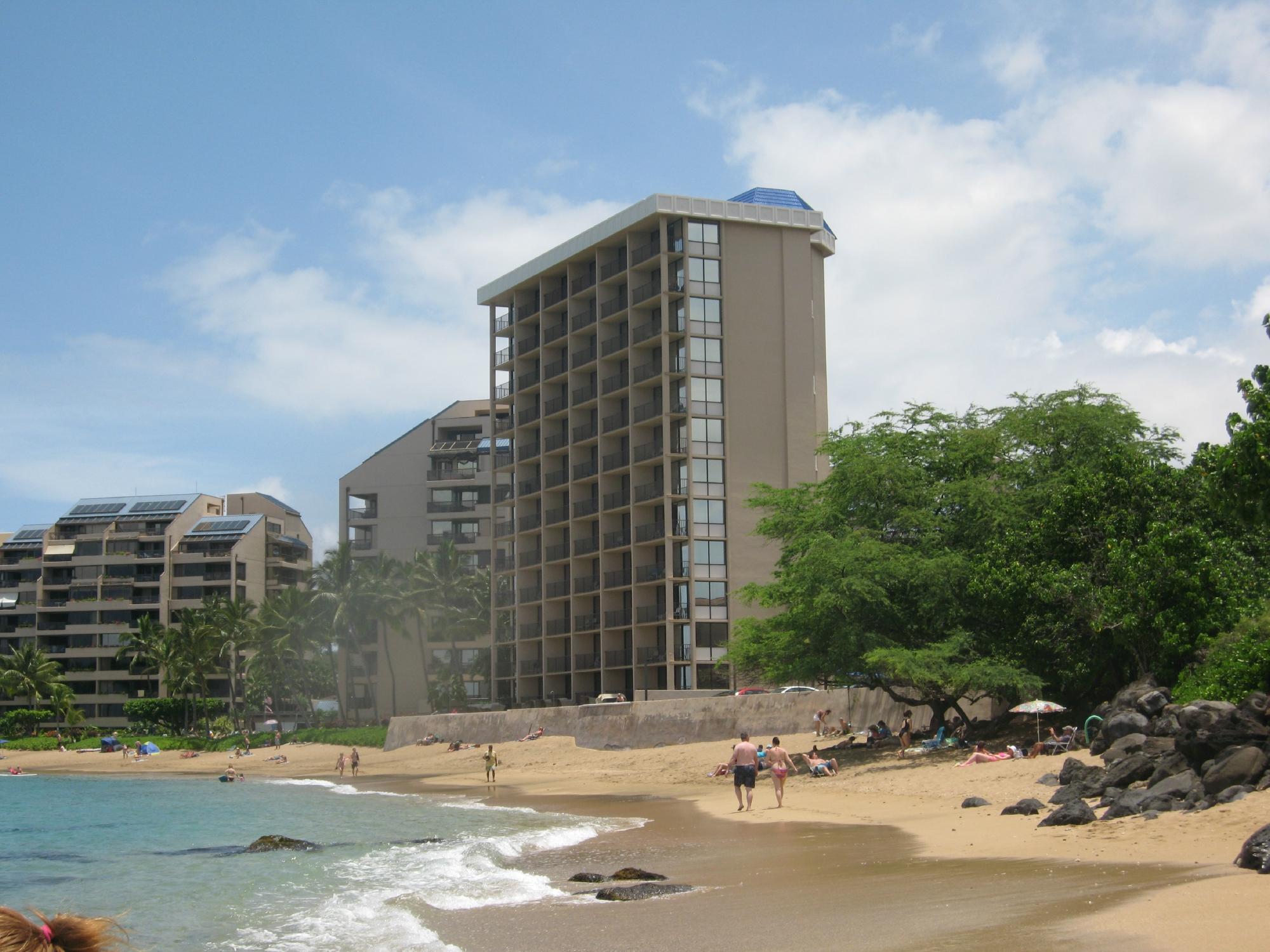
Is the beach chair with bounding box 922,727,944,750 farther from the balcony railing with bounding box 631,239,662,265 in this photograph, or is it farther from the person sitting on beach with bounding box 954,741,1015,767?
the balcony railing with bounding box 631,239,662,265

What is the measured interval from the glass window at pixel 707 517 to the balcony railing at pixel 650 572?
3.18 m

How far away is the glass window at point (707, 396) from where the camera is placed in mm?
72312

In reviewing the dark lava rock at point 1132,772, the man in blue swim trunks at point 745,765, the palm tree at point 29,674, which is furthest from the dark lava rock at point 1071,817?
the palm tree at point 29,674

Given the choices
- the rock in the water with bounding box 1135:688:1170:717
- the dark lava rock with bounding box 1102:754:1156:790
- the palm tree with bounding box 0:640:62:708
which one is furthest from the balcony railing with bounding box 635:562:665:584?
the palm tree with bounding box 0:640:62:708

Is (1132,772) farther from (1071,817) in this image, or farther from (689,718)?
(689,718)

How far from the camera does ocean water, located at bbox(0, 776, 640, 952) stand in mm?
15398

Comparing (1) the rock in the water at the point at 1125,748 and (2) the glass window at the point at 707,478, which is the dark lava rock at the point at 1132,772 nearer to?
(1) the rock in the water at the point at 1125,748

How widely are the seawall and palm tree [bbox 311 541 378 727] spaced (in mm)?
33974

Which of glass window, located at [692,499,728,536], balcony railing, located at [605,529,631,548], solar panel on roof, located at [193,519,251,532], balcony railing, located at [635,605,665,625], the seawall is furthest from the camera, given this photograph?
solar panel on roof, located at [193,519,251,532]

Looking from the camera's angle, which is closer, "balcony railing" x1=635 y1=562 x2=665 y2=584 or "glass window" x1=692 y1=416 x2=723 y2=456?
"balcony railing" x1=635 y1=562 x2=665 y2=584

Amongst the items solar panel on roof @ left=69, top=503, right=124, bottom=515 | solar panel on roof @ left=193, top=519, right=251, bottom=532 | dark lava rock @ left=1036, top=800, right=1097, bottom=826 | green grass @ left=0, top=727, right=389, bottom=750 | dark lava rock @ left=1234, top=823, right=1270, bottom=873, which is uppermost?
solar panel on roof @ left=69, top=503, right=124, bottom=515

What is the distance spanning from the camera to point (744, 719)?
44938 mm

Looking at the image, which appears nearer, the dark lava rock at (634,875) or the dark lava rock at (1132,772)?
the dark lava rock at (634,875)

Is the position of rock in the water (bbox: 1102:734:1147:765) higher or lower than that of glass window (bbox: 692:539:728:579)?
lower
